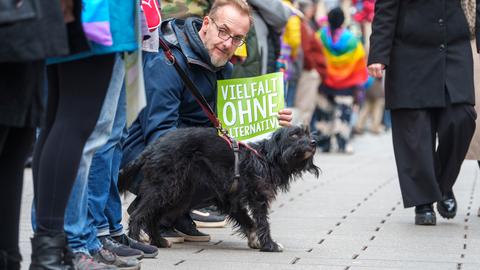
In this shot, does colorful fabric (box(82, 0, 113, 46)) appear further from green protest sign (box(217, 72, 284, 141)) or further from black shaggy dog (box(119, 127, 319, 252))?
green protest sign (box(217, 72, 284, 141))

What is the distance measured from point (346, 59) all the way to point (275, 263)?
1027 centimetres

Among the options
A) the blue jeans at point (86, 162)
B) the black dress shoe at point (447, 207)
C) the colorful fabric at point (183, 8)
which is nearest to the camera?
the blue jeans at point (86, 162)

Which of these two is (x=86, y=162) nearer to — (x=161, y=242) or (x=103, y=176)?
(x=103, y=176)

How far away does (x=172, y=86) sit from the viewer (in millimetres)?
6191

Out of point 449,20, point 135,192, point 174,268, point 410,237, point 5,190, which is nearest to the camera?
point 5,190

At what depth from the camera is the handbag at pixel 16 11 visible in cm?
343

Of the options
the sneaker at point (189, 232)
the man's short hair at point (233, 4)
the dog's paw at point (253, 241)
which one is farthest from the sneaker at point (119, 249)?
the man's short hair at point (233, 4)

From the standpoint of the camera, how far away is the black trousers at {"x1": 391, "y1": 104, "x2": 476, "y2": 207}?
23.2 ft

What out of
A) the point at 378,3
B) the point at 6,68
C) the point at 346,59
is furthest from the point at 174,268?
the point at 346,59

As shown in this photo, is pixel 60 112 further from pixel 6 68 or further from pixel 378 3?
pixel 378 3

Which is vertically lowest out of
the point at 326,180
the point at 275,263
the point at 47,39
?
the point at 326,180

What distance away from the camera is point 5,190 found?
392cm

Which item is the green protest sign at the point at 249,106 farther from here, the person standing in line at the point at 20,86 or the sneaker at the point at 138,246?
the person standing in line at the point at 20,86

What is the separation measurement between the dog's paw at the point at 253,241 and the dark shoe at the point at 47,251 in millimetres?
2021
